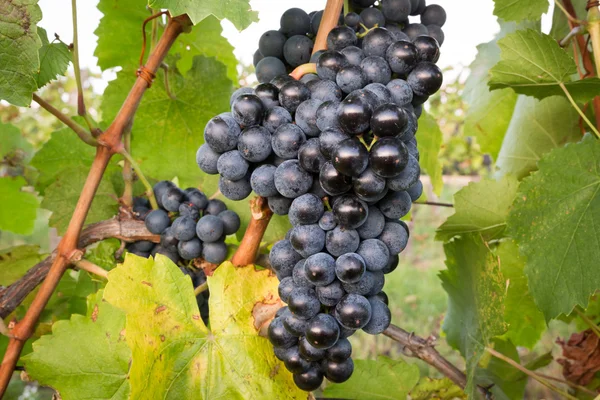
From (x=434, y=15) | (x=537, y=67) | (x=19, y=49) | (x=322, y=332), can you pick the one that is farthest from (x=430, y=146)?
(x=19, y=49)

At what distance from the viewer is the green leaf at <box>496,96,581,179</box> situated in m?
1.70

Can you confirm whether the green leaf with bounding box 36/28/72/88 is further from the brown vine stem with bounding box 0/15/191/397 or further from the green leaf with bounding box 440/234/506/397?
the green leaf with bounding box 440/234/506/397

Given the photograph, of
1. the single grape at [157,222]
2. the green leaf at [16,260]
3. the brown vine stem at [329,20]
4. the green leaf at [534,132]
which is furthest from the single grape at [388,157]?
the green leaf at [16,260]

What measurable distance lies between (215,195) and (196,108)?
0.34 meters

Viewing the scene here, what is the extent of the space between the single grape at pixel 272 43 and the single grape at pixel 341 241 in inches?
18.2

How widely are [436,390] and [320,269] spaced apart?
763 mm

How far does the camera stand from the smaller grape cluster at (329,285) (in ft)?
2.54

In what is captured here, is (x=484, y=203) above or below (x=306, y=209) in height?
below

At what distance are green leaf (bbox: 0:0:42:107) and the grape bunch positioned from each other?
0.32 metres

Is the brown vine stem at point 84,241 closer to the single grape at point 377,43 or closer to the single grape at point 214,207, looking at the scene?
the single grape at point 214,207

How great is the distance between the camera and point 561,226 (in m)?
1.12

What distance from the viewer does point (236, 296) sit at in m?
0.98

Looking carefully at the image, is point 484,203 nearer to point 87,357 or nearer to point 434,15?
point 434,15

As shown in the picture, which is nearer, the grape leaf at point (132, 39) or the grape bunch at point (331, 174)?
the grape bunch at point (331, 174)
